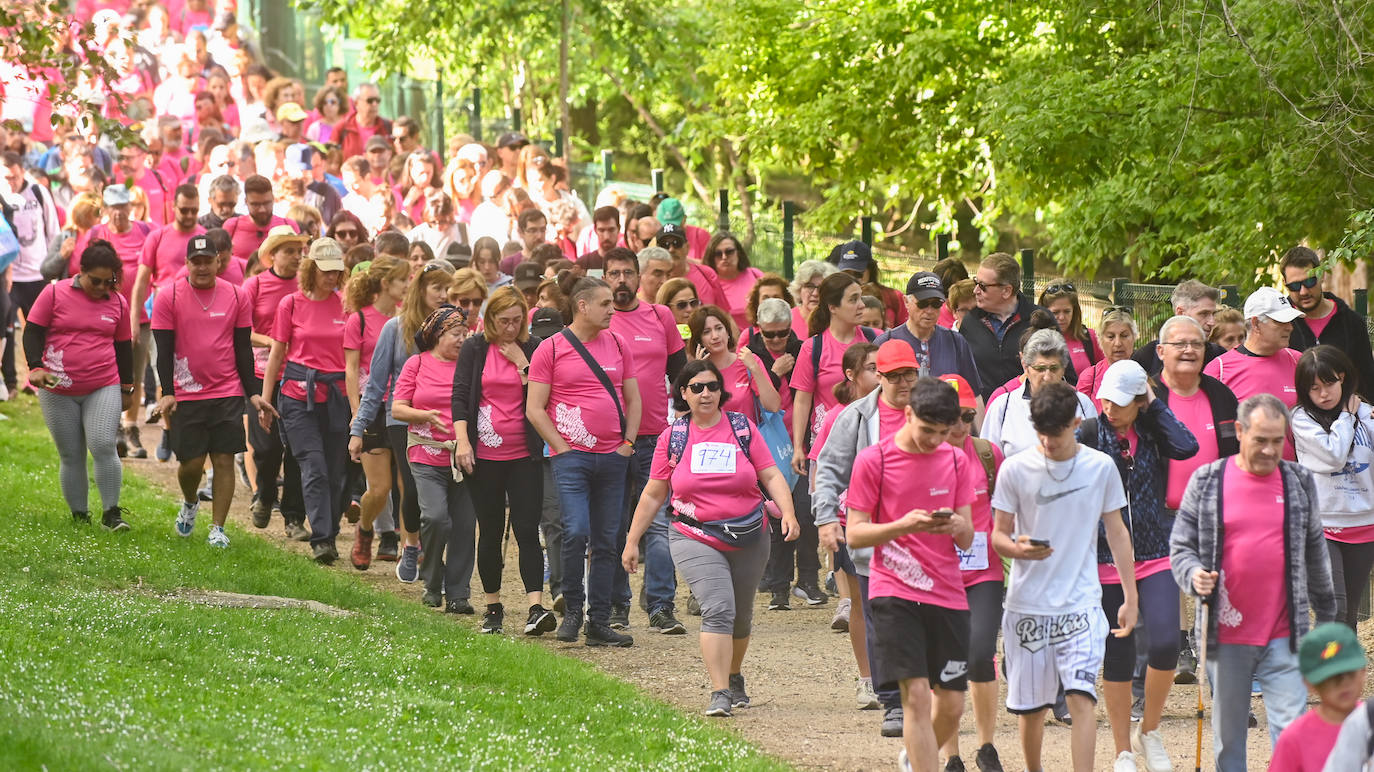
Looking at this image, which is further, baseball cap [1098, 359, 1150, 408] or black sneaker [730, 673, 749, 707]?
black sneaker [730, 673, 749, 707]

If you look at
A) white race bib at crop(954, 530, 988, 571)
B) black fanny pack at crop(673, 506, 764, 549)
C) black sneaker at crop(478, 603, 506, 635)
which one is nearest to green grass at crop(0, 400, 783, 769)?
black sneaker at crop(478, 603, 506, 635)

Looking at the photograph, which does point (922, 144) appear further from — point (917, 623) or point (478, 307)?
point (917, 623)

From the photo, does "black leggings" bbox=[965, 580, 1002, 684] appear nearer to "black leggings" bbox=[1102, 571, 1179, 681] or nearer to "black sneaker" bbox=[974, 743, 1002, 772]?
"black sneaker" bbox=[974, 743, 1002, 772]

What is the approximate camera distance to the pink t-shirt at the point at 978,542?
26.4 ft

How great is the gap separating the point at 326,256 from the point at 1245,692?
24.8ft

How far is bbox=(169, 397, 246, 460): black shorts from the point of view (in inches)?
494

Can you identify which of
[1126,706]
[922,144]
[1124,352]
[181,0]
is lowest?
[1126,706]

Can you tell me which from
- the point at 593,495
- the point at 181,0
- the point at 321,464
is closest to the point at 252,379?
the point at 321,464

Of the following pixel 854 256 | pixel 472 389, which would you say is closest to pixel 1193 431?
pixel 472 389

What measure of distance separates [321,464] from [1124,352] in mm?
5524

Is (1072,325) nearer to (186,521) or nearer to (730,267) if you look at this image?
(730,267)

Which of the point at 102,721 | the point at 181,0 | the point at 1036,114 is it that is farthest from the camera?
the point at 181,0

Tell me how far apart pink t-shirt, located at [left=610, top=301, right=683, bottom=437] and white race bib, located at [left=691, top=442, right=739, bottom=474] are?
2175 mm

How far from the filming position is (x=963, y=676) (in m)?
7.79
